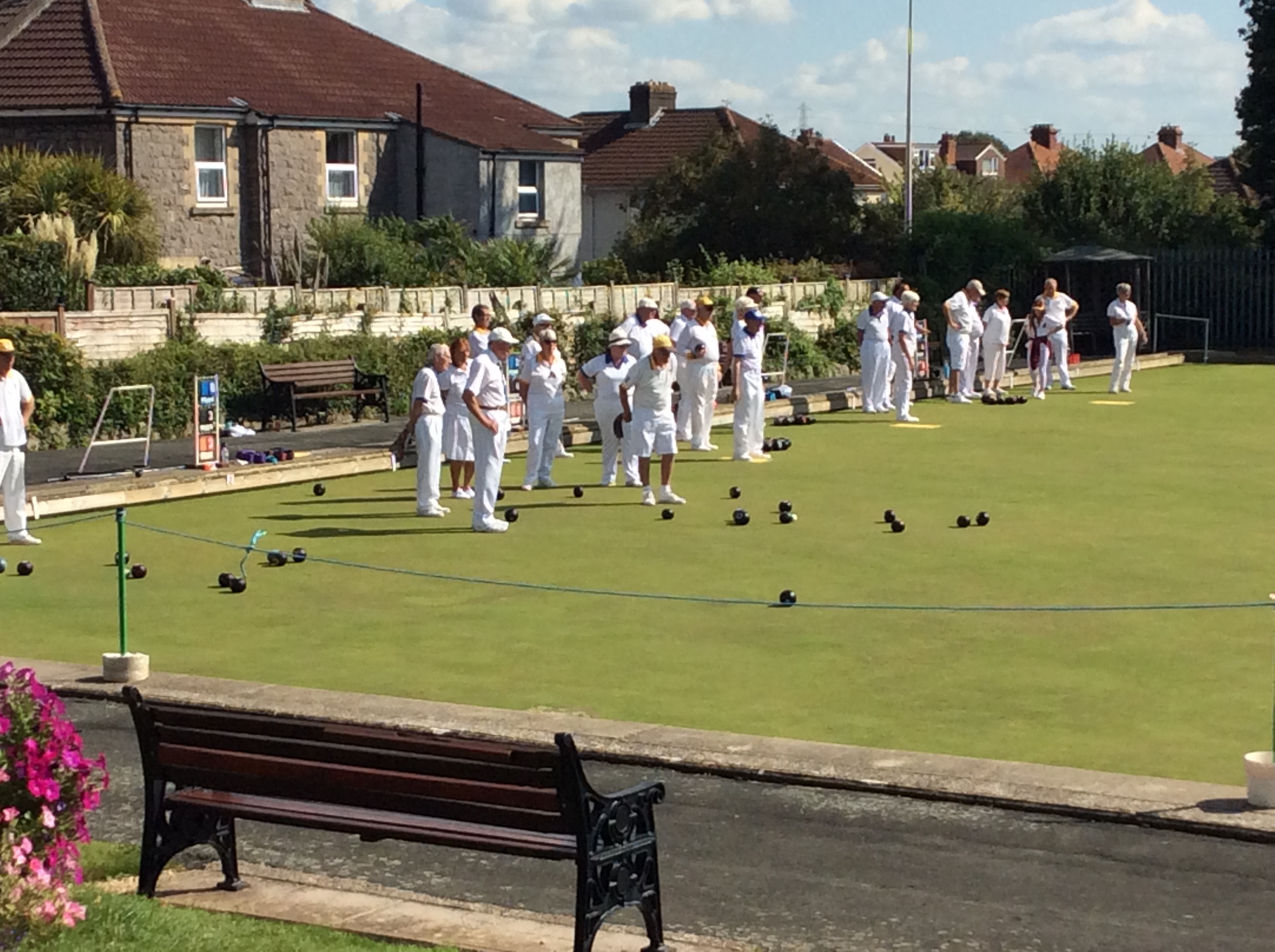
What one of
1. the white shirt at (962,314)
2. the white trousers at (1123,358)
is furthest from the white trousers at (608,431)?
the white trousers at (1123,358)

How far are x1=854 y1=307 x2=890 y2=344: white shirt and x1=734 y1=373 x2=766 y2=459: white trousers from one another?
5.44m

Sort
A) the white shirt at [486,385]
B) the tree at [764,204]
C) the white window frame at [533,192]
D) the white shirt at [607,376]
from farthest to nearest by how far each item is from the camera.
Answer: the white window frame at [533,192] → the tree at [764,204] → the white shirt at [607,376] → the white shirt at [486,385]

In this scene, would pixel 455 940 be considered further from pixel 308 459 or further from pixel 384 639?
pixel 308 459

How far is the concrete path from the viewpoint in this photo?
24.0 feet

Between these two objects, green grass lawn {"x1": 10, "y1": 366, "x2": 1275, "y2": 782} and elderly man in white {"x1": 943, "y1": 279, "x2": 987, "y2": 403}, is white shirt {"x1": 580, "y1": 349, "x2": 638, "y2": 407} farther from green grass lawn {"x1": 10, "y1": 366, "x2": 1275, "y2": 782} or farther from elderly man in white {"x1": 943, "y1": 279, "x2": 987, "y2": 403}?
elderly man in white {"x1": 943, "y1": 279, "x2": 987, "y2": 403}

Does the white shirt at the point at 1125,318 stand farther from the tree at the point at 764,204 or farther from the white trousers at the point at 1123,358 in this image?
the tree at the point at 764,204

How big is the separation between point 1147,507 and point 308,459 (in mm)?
9094

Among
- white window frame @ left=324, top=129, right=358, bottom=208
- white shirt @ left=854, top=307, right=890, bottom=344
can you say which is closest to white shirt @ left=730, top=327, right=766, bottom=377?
white shirt @ left=854, top=307, right=890, bottom=344

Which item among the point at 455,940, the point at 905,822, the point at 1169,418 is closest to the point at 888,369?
the point at 1169,418

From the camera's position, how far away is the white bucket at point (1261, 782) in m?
8.63

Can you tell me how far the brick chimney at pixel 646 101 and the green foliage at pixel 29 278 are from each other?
42017mm

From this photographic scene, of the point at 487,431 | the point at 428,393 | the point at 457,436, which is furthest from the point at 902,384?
the point at 487,431

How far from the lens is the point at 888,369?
98.9 feet

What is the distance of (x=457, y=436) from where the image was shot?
19.6 m
